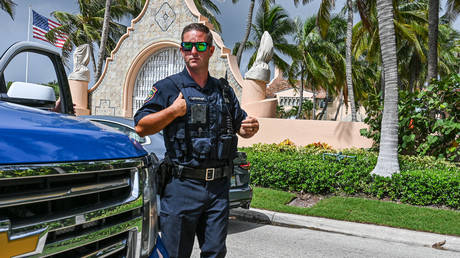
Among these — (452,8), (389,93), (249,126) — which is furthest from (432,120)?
(452,8)

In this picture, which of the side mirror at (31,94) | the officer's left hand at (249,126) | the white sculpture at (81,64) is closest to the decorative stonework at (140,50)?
the white sculpture at (81,64)

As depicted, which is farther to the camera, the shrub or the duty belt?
the shrub

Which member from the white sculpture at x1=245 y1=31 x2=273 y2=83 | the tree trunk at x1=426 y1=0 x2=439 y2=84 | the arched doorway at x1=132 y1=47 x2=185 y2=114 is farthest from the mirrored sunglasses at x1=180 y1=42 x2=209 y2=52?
the arched doorway at x1=132 y1=47 x2=185 y2=114

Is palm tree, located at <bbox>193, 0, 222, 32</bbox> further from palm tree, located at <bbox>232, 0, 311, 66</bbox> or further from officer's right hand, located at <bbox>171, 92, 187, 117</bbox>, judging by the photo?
officer's right hand, located at <bbox>171, 92, 187, 117</bbox>

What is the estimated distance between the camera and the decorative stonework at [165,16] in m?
14.8

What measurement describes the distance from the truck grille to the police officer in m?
0.51

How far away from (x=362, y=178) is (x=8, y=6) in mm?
17095

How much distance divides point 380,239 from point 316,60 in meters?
20.2

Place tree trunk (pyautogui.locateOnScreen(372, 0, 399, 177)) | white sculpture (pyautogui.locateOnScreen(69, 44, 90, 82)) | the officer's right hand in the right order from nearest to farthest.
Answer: the officer's right hand → tree trunk (pyautogui.locateOnScreen(372, 0, 399, 177)) → white sculpture (pyautogui.locateOnScreen(69, 44, 90, 82))

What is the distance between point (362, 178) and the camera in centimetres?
725

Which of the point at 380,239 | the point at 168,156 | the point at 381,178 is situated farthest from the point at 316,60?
the point at 168,156

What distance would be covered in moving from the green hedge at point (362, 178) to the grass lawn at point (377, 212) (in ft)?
1.23

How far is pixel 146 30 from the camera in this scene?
607 inches

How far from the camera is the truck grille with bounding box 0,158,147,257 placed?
4.21 ft
